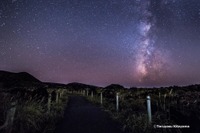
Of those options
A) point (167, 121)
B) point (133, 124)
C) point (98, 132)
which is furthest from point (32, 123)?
point (167, 121)

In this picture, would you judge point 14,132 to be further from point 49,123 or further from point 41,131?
point 49,123

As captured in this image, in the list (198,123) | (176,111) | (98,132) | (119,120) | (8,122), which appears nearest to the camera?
(8,122)

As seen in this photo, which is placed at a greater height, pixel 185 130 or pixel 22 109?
pixel 22 109

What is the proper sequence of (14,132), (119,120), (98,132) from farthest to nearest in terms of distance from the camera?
(119,120)
(98,132)
(14,132)

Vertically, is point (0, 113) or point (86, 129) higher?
point (0, 113)

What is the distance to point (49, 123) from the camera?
10711mm

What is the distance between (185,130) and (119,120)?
400cm

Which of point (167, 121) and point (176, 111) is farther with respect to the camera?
point (176, 111)

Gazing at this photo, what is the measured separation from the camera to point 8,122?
6742 mm

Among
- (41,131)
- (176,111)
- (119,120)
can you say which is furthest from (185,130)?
(41,131)

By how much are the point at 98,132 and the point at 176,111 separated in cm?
402

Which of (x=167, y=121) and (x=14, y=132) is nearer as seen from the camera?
(x=14, y=132)

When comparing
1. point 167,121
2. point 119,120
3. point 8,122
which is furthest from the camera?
point 119,120

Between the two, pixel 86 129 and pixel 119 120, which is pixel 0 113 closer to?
pixel 86 129
